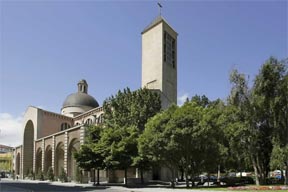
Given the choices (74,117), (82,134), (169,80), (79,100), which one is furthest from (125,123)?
(79,100)

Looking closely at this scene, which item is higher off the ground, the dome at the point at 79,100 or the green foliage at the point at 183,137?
the dome at the point at 79,100

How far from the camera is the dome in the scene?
3138 inches

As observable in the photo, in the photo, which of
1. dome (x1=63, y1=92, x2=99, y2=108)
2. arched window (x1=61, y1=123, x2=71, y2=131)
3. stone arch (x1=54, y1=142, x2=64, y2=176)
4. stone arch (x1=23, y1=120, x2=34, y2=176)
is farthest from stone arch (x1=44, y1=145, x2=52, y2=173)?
dome (x1=63, y1=92, x2=99, y2=108)

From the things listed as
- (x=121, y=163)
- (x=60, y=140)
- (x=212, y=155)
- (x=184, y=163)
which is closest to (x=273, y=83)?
(x=212, y=155)

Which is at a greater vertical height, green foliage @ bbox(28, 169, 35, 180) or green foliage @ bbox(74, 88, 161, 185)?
green foliage @ bbox(74, 88, 161, 185)

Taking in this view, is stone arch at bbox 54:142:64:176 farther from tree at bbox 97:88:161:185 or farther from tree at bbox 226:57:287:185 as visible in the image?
tree at bbox 226:57:287:185

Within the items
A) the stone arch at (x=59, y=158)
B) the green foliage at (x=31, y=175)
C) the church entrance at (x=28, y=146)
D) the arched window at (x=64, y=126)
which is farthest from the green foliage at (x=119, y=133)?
the church entrance at (x=28, y=146)

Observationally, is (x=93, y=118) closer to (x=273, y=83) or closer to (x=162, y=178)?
(x=162, y=178)

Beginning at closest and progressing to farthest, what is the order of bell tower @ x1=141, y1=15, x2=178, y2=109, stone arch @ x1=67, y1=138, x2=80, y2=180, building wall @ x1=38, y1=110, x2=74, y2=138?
stone arch @ x1=67, y1=138, x2=80, y2=180, bell tower @ x1=141, y1=15, x2=178, y2=109, building wall @ x1=38, y1=110, x2=74, y2=138

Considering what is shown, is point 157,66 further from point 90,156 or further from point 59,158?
point 59,158

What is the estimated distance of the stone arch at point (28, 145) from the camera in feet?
246

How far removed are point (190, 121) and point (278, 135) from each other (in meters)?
8.65

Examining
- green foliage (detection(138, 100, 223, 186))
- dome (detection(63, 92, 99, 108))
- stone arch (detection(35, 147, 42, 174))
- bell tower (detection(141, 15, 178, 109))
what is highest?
bell tower (detection(141, 15, 178, 109))

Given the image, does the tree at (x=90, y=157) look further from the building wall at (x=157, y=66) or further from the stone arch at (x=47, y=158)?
the stone arch at (x=47, y=158)
